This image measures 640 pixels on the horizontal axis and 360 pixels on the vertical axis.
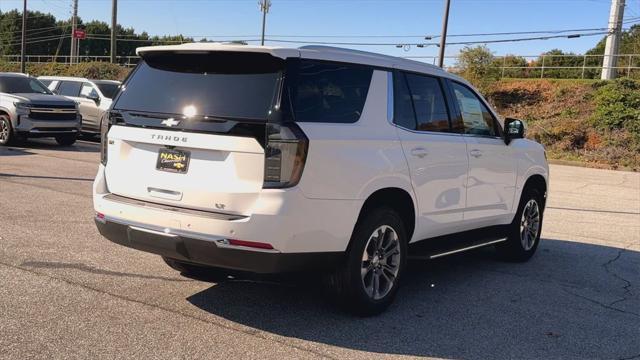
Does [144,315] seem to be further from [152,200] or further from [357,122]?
[357,122]

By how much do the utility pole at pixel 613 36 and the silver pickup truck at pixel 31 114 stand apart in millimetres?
29368

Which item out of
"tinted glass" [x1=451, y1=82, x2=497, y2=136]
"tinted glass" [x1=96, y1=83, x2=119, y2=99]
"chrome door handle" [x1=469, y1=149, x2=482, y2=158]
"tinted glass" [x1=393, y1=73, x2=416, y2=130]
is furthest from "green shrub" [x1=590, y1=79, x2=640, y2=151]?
"tinted glass" [x1=393, y1=73, x2=416, y2=130]

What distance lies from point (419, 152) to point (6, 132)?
1372cm

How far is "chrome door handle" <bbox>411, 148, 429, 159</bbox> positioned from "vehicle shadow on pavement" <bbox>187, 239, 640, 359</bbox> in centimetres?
125

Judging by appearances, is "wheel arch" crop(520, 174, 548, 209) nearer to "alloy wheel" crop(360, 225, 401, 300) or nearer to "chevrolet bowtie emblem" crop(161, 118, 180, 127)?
"alloy wheel" crop(360, 225, 401, 300)

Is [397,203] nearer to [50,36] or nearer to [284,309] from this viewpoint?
[284,309]

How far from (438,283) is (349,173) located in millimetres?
2104

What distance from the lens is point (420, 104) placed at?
5.57 m

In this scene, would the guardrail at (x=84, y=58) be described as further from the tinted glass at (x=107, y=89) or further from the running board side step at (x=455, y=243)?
the running board side step at (x=455, y=243)

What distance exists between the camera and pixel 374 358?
4152mm

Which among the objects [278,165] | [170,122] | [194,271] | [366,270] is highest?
[170,122]

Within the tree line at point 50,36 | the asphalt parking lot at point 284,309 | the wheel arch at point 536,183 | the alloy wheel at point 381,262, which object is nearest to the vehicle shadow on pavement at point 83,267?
the asphalt parking lot at point 284,309

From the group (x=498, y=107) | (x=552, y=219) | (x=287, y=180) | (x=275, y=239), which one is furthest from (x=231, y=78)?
(x=498, y=107)

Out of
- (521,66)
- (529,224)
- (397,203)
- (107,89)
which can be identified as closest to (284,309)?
(397,203)
